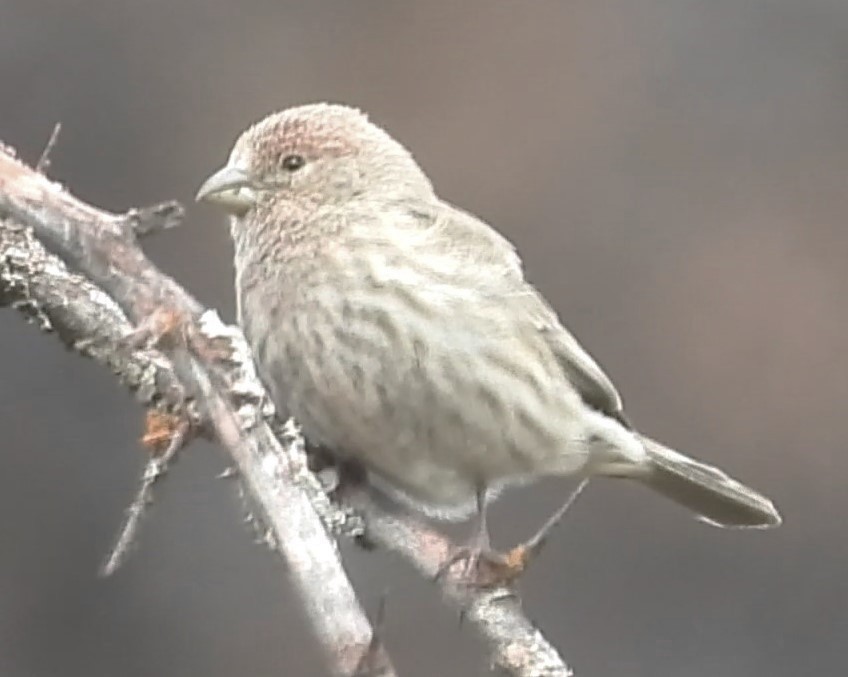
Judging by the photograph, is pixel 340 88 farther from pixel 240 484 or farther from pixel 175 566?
pixel 240 484

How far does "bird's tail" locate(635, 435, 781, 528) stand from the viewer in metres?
3.97

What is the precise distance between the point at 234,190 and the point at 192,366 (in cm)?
133

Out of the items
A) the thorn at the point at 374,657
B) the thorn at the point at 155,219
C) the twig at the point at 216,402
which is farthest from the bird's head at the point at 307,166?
the thorn at the point at 374,657

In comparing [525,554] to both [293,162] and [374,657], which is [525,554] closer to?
[374,657]

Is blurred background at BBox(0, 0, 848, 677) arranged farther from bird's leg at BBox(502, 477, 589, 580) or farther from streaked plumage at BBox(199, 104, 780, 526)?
bird's leg at BBox(502, 477, 589, 580)

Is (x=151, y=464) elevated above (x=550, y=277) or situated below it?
above

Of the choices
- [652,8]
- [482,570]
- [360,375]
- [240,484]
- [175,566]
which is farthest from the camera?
[652,8]

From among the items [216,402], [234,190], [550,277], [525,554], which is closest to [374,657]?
[216,402]

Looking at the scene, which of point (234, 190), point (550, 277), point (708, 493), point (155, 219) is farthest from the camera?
point (550, 277)

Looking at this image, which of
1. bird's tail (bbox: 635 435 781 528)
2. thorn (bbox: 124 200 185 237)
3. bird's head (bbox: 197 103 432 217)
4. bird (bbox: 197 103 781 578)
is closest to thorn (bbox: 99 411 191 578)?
thorn (bbox: 124 200 185 237)

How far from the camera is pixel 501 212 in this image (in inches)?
225

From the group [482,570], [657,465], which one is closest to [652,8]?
[657,465]

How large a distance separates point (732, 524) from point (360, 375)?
110cm

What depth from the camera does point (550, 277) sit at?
570cm
